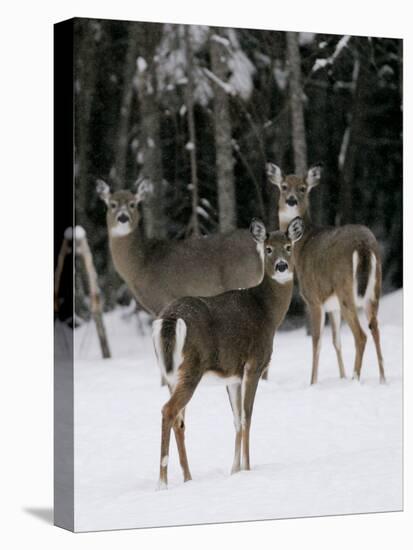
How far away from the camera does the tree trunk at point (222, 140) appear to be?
35.5ft

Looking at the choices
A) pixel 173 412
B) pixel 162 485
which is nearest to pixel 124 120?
pixel 173 412

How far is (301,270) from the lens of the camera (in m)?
11.2

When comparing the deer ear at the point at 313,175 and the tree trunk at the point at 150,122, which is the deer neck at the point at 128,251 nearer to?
the tree trunk at the point at 150,122

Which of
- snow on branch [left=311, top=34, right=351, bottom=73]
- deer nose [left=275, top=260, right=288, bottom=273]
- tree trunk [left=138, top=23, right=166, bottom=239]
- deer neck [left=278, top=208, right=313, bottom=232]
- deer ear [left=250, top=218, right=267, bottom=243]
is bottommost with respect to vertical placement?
deer nose [left=275, top=260, right=288, bottom=273]

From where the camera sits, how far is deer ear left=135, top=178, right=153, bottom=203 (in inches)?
414

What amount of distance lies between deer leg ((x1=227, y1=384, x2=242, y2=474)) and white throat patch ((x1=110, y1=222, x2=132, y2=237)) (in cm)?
121

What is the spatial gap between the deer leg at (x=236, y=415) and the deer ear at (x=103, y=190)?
58.3 inches

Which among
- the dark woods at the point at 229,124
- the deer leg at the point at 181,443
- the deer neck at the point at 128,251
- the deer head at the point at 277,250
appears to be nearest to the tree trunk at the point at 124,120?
the dark woods at the point at 229,124

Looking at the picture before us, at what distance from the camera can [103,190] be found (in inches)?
408

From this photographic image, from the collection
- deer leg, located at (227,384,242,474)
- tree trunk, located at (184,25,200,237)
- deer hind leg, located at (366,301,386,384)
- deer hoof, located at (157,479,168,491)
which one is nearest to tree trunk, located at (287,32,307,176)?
tree trunk, located at (184,25,200,237)

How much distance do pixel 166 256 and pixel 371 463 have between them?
2055mm

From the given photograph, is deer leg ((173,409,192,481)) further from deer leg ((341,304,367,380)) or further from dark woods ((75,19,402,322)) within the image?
deer leg ((341,304,367,380))

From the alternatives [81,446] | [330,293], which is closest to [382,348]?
A: [330,293]

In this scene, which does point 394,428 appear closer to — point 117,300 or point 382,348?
point 382,348
